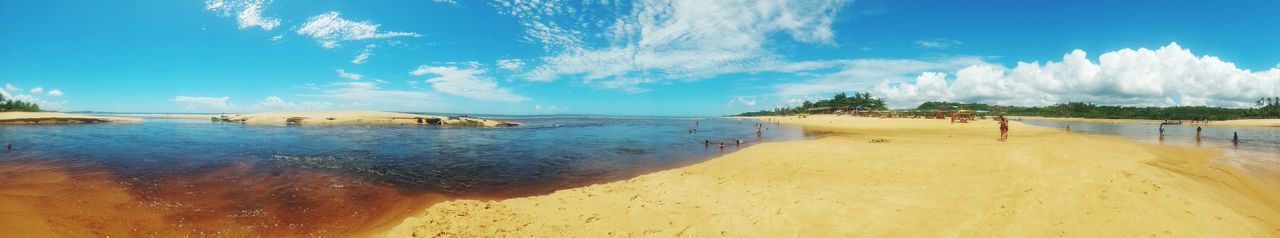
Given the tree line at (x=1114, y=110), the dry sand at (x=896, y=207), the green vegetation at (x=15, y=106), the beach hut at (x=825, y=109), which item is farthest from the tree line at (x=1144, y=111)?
the green vegetation at (x=15, y=106)

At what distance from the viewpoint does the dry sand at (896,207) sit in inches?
243

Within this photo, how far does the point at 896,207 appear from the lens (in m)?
7.28

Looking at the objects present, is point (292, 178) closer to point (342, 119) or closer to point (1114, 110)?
point (342, 119)

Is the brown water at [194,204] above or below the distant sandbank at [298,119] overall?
below

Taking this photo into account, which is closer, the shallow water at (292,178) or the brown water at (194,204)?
the brown water at (194,204)

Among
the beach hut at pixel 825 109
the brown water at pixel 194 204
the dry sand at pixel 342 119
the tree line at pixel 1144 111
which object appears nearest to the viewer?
the brown water at pixel 194 204

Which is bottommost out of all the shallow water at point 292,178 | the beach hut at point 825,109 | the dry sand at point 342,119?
the shallow water at point 292,178

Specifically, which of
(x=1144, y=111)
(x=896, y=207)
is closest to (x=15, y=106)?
(x=896, y=207)

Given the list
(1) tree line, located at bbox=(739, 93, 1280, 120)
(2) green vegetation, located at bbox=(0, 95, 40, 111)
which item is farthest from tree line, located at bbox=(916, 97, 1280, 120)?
(2) green vegetation, located at bbox=(0, 95, 40, 111)

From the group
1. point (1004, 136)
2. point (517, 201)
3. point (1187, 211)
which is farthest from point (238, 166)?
point (1004, 136)

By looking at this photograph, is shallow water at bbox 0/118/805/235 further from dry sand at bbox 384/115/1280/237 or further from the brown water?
dry sand at bbox 384/115/1280/237

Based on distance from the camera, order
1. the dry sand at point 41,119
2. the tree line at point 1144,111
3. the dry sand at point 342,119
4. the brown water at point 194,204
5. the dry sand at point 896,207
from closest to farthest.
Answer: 1. the dry sand at point 896,207
2. the brown water at point 194,204
3. the dry sand at point 41,119
4. the dry sand at point 342,119
5. the tree line at point 1144,111

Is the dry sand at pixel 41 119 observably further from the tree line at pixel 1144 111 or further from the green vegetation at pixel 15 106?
the tree line at pixel 1144 111

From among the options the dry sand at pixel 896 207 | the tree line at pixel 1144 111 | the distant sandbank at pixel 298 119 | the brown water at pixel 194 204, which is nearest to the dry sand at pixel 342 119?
the distant sandbank at pixel 298 119
